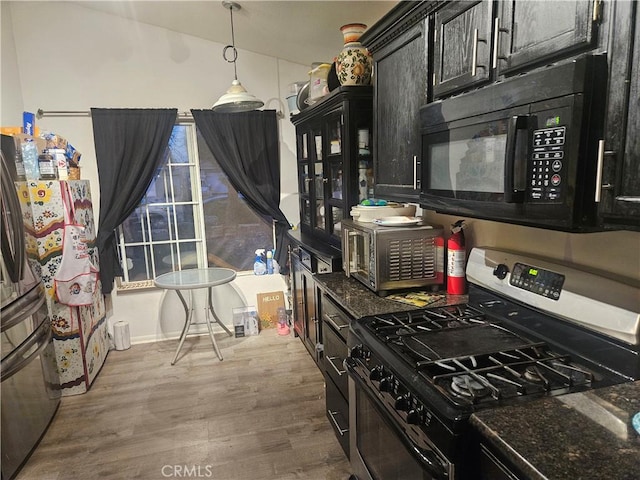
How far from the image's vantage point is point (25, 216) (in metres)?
2.64

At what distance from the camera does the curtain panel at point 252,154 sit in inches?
145

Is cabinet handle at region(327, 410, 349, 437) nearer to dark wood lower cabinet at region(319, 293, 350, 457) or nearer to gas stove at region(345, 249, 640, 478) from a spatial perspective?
dark wood lower cabinet at region(319, 293, 350, 457)

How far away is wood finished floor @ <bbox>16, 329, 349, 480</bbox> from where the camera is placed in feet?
7.10

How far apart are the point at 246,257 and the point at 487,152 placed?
10.1ft

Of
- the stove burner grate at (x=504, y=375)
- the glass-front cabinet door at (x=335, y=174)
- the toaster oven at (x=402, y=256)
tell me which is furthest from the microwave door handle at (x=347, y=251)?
the stove burner grate at (x=504, y=375)

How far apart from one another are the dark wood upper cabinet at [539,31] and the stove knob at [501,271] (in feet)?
2.31

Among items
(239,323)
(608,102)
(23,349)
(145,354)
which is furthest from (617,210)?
(145,354)

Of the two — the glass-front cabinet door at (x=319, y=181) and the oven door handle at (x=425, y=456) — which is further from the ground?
the glass-front cabinet door at (x=319, y=181)

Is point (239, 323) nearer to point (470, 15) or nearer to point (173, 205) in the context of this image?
point (173, 205)

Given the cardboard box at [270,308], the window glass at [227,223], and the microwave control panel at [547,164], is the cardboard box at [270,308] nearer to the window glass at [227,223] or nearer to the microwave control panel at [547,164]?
the window glass at [227,223]

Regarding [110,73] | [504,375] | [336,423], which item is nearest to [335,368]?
[336,423]

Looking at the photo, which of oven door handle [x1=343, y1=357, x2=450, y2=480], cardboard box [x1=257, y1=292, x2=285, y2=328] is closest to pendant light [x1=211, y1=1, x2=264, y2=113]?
cardboard box [x1=257, y1=292, x2=285, y2=328]

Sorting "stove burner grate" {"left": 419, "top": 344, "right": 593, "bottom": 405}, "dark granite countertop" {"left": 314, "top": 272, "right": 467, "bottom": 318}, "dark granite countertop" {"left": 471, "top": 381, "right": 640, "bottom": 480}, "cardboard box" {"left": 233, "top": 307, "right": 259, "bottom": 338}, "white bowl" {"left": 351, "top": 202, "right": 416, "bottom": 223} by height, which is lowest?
"cardboard box" {"left": 233, "top": 307, "right": 259, "bottom": 338}

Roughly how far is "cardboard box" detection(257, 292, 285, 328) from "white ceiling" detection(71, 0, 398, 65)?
2.19m
